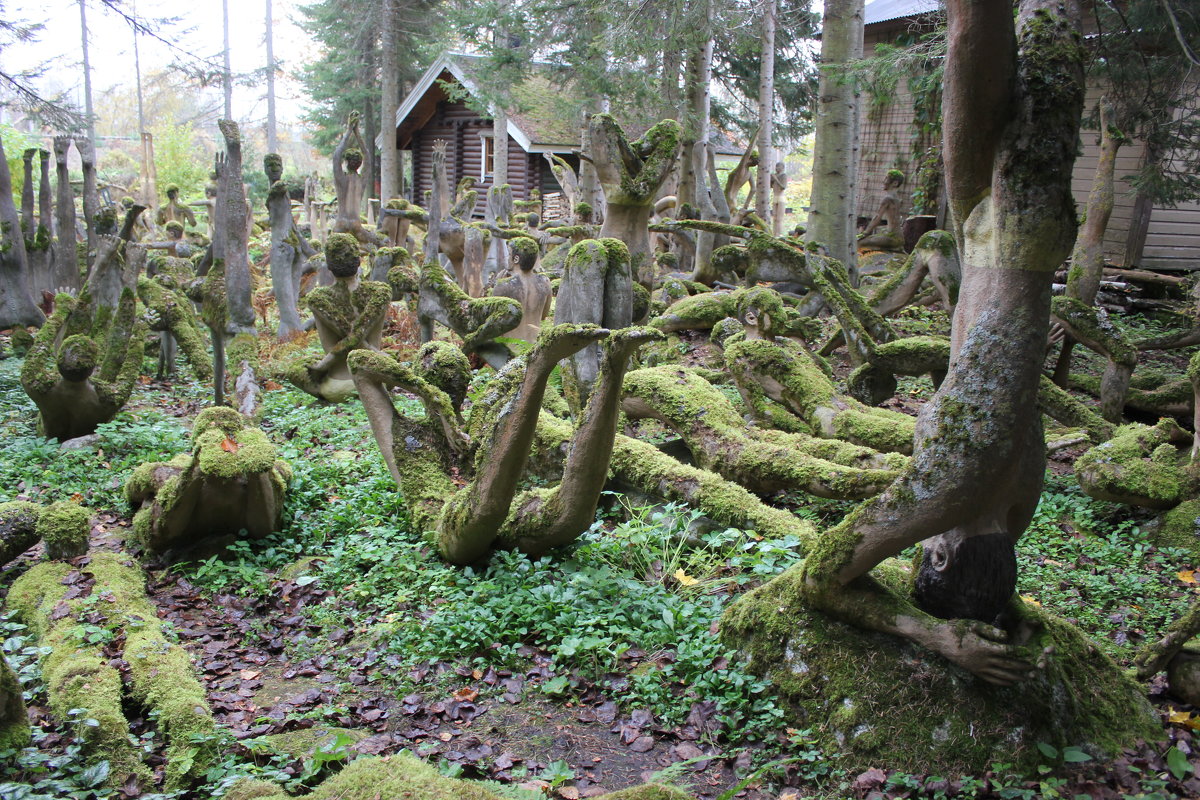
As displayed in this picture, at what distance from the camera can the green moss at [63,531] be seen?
4543 mm

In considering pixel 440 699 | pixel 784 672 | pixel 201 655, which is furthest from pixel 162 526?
pixel 784 672

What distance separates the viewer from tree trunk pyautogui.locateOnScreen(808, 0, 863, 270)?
10547mm

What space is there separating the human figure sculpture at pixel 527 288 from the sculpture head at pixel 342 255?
1930mm

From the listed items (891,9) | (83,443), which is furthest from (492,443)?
(891,9)

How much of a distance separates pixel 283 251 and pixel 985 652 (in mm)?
10478

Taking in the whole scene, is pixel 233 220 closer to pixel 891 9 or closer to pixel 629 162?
pixel 629 162

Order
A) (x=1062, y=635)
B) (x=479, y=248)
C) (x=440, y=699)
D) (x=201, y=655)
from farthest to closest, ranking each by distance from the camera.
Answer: (x=479, y=248), (x=201, y=655), (x=440, y=699), (x=1062, y=635)

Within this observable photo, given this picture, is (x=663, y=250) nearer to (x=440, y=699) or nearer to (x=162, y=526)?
(x=162, y=526)

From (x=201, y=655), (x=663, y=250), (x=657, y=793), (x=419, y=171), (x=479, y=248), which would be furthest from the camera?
(x=419, y=171)

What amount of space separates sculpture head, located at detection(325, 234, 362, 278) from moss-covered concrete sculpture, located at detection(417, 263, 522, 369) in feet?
2.57

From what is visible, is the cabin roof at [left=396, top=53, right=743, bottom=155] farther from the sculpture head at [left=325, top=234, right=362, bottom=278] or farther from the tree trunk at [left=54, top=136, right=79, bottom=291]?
the sculpture head at [left=325, top=234, right=362, bottom=278]

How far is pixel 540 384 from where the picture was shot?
13.9 feet

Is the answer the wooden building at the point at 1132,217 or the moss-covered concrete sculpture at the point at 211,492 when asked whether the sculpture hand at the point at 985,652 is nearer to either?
the moss-covered concrete sculpture at the point at 211,492

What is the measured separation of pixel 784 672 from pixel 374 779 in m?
1.83
